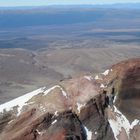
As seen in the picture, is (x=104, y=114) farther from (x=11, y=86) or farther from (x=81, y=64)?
(x=81, y=64)

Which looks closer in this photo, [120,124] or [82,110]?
[82,110]

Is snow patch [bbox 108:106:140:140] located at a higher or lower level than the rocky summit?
lower

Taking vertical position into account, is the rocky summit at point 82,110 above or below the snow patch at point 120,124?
above

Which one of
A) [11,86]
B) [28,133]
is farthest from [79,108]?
[11,86]

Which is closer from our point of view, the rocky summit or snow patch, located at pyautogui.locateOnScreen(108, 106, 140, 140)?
the rocky summit

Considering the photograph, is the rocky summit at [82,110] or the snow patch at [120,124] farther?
the snow patch at [120,124]

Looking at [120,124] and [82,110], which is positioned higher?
[82,110]
